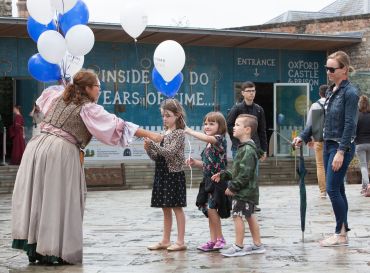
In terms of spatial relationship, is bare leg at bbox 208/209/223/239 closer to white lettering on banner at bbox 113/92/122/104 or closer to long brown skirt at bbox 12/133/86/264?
long brown skirt at bbox 12/133/86/264

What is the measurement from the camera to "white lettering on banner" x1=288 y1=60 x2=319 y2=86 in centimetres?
2708

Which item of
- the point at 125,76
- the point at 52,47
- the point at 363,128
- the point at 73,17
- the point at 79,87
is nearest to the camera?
the point at 79,87

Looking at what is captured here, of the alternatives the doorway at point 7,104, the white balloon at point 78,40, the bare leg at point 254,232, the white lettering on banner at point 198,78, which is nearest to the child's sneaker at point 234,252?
the bare leg at point 254,232

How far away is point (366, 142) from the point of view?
15969 millimetres

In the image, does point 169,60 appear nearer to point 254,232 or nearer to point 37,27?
point 37,27

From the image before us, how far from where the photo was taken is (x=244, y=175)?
8125mm

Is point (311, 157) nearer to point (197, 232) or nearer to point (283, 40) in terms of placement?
point (283, 40)

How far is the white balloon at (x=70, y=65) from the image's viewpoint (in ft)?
31.9

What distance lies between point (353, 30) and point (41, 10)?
710 inches

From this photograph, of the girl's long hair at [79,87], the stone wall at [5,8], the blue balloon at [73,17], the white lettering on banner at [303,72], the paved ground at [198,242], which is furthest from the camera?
the stone wall at [5,8]

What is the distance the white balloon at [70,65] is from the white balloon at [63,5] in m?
0.53

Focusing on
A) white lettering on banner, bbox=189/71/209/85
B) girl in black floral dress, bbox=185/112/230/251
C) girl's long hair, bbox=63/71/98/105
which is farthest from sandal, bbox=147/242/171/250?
white lettering on banner, bbox=189/71/209/85

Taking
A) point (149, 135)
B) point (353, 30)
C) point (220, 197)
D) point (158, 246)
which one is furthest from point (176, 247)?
point (353, 30)

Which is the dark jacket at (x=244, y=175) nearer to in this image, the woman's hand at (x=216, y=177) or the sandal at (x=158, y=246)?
the woman's hand at (x=216, y=177)
